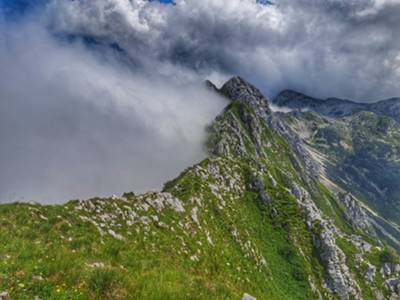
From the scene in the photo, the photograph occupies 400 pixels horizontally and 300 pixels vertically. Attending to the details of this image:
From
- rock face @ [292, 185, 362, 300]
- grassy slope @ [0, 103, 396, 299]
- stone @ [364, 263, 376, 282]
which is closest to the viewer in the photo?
grassy slope @ [0, 103, 396, 299]

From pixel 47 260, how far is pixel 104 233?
16129 mm

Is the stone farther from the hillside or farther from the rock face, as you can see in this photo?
the rock face

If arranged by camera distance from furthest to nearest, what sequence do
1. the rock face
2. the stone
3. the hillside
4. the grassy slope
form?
the stone → the rock face → the hillside → the grassy slope

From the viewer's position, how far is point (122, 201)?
135 ft

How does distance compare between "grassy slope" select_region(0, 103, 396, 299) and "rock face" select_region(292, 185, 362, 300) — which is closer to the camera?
"grassy slope" select_region(0, 103, 396, 299)

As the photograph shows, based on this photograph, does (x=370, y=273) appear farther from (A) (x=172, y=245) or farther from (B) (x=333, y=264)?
(A) (x=172, y=245)

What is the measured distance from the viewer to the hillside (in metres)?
10.5

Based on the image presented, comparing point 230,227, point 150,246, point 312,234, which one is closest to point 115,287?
point 150,246

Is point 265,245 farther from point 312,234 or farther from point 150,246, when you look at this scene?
point 150,246

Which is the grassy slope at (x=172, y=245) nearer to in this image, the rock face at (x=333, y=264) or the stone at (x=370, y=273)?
the rock face at (x=333, y=264)

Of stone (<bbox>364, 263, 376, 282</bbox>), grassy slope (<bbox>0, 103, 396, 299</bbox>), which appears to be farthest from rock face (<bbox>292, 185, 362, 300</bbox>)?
stone (<bbox>364, 263, 376, 282</bbox>)

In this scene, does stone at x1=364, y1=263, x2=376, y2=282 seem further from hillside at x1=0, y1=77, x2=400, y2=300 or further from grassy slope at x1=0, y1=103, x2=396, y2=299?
grassy slope at x1=0, y1=103, x2=396, y2=299

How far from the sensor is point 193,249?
143 feet

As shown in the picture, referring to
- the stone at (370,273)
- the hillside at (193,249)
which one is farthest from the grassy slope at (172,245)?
the stone at (370,273)
